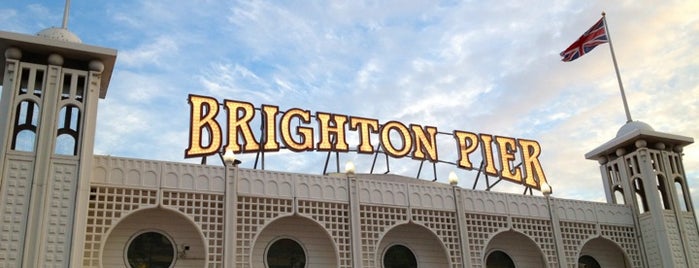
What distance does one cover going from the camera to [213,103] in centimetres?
2712

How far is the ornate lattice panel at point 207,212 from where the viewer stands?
22344mm

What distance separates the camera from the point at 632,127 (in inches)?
1225

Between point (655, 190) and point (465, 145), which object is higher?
point (465, 145)

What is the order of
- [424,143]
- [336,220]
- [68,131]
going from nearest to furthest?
[68,131], [336,220], [424,143]

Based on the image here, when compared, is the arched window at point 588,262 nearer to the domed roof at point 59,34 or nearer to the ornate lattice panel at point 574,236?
the ornate lattice panel at point 574,236

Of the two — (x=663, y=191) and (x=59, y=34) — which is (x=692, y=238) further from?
(x=59, y=34)

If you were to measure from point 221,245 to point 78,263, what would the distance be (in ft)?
15.6

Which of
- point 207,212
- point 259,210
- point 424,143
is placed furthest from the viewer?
point 424,143

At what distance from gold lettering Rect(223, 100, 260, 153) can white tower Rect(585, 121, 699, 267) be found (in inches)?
653

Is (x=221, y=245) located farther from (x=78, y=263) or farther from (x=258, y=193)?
(x=78, y=263)

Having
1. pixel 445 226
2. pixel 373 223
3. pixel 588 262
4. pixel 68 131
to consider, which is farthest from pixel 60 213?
pixel 588 262

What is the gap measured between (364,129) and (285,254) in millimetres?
8153

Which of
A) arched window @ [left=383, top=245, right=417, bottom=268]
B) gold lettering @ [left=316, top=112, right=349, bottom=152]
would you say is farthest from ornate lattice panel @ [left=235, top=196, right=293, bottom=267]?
gold lettering @ [left=316, top=112, right=349, bottom=152]

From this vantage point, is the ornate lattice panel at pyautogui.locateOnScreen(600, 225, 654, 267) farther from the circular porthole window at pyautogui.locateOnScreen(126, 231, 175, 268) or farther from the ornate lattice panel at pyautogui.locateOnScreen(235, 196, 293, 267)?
the circular porthole window at pyautogui.locateOnScreen(126, 231, 175, 268)
